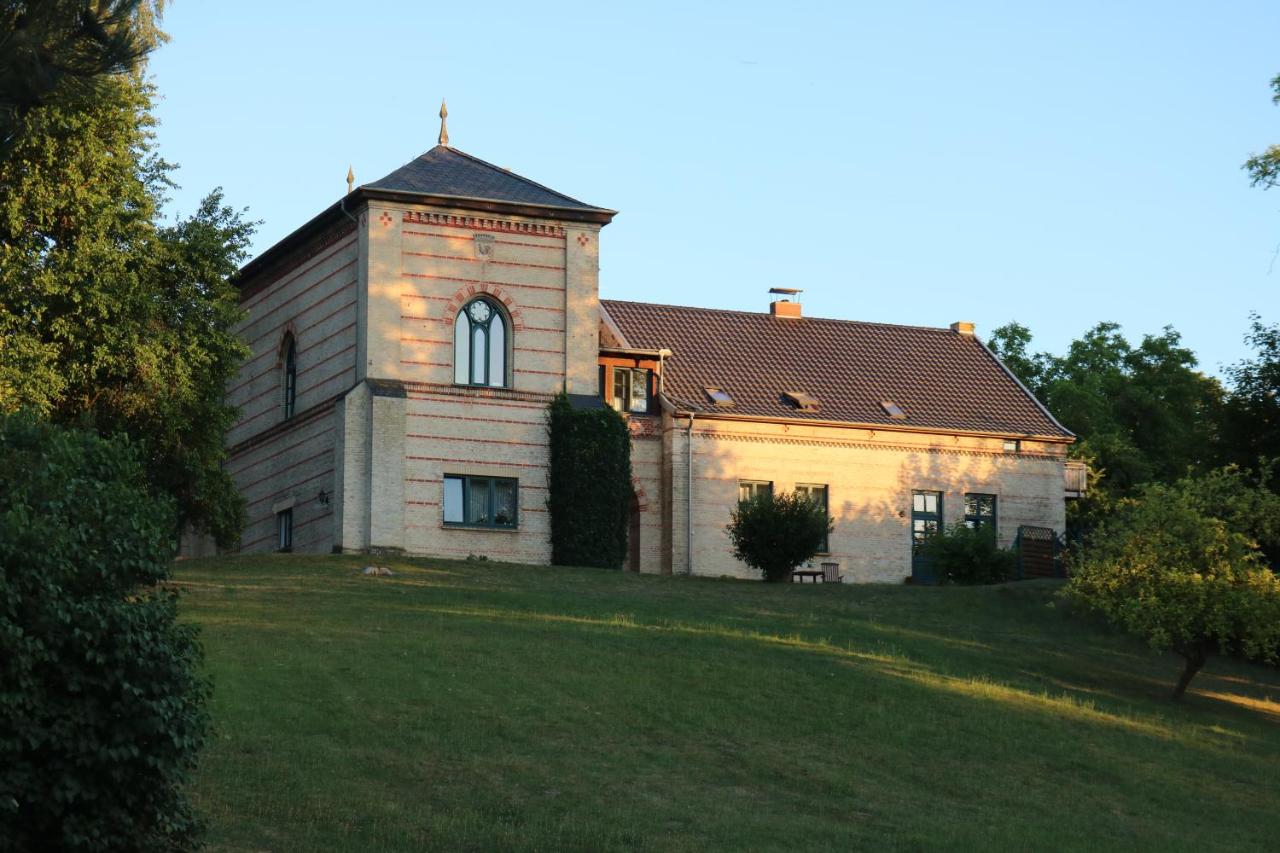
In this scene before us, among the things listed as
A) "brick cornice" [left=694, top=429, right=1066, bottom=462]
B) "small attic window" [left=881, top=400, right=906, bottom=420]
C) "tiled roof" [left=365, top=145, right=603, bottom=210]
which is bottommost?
"brick cornice" [left=694, top=429, right=1066, bottom=462]

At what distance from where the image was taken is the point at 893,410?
179ft

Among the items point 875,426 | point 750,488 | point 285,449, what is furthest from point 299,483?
point 875,426

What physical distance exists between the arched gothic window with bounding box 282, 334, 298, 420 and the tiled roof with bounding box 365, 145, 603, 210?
6.03 m

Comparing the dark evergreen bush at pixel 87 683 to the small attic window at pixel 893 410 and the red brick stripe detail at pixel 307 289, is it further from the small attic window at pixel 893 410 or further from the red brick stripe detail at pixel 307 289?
the small attic window at pixel 893 410

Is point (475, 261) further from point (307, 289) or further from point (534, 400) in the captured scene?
point (307, 289)

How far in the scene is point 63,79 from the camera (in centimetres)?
1788

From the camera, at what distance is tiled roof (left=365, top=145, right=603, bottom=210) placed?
4669 cm

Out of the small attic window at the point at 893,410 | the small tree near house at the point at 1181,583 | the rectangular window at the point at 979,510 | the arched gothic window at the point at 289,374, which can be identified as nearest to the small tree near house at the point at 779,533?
the small attic window at the point at 893,410

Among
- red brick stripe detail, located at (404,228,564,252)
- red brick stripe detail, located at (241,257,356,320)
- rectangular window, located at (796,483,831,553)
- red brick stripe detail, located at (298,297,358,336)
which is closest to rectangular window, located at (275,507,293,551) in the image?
red brick stripe detail, located at (298,297,358,336)

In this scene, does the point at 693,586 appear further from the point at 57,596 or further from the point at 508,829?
the point at 57,596

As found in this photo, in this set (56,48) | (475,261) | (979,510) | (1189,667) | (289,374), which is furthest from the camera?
(979,510)

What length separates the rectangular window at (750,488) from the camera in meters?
51.6

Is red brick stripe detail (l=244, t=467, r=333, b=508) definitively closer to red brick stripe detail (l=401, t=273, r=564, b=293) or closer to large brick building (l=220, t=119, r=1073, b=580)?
large brick building (l=220, t=119, r=1073, b=580)

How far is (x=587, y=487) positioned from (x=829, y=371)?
1211 cm
